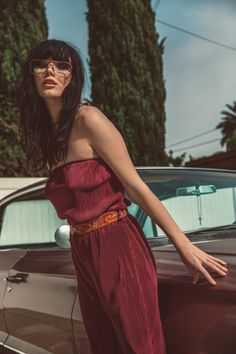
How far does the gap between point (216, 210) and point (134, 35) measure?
12516 millimetres

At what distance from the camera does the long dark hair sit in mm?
1950

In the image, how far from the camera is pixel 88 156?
1880mm

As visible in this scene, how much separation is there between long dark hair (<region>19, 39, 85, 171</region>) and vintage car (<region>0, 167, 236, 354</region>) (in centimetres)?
52

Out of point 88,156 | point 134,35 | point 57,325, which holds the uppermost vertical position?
point 134,35

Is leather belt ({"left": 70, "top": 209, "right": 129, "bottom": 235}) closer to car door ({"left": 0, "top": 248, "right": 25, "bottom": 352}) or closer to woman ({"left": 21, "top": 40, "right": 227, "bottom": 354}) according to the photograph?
woman ({"left": 21, "top": 40, "right": 227, "bottom": 354})

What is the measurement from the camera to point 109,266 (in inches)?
70.3

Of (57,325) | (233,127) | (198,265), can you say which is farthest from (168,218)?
(233,127)

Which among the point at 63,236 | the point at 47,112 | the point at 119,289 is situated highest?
the point at 47,112

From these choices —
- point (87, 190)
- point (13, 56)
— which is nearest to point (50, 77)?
point (87, 190)

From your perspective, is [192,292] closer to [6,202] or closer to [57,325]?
[57,325]

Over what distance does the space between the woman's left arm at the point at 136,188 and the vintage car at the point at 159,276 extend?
5cm

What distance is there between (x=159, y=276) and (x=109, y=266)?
0.73 feet

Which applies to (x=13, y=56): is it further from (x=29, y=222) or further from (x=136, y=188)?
(x=136, y=188)

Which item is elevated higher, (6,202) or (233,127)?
(233,127)
